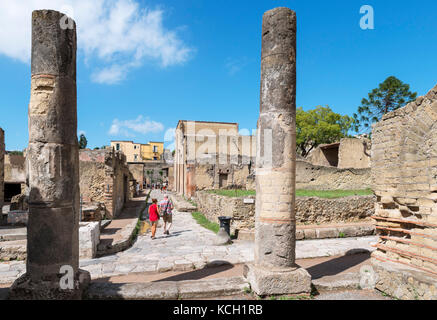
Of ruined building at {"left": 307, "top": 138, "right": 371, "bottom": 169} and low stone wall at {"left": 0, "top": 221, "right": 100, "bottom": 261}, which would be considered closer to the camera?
low stone wall at {"left": 0, "top": 221, "right": 100, "bottom": 261}

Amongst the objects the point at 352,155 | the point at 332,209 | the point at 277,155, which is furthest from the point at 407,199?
the point at 352,155

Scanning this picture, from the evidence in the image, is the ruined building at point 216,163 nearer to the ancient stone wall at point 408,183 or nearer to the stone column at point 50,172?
the ancient stone wall at point 408,183

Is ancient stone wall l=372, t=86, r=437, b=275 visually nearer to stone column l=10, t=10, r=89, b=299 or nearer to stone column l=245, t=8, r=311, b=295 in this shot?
stone column l=245, t=8, r=311, b=295

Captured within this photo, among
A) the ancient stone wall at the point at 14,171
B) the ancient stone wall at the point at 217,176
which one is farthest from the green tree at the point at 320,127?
the ancient stone wall at the point at 14,171

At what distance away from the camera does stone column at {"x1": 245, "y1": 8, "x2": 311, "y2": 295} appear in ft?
14.4

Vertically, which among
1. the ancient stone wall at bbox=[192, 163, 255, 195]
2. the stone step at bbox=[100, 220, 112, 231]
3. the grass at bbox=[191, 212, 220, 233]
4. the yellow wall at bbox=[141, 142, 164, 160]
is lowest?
the grass at bbox=[191, 212, 220, 233]

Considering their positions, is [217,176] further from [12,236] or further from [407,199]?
[407,199]

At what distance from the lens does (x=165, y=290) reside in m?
4.18

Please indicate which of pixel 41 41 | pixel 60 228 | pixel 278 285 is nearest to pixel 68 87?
pixel 41 41

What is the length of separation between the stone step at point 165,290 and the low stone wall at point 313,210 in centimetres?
504

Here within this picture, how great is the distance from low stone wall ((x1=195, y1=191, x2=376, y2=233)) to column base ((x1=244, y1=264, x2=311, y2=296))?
17.1 ft

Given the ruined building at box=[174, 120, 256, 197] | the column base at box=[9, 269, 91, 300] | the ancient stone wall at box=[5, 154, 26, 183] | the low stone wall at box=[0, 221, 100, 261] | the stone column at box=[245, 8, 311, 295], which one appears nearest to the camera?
the column base at box=[9, 269, 91, 300]

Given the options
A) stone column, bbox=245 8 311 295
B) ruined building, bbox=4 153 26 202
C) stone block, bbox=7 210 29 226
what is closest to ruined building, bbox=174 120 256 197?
stone block, bbox=7 210 29 226
